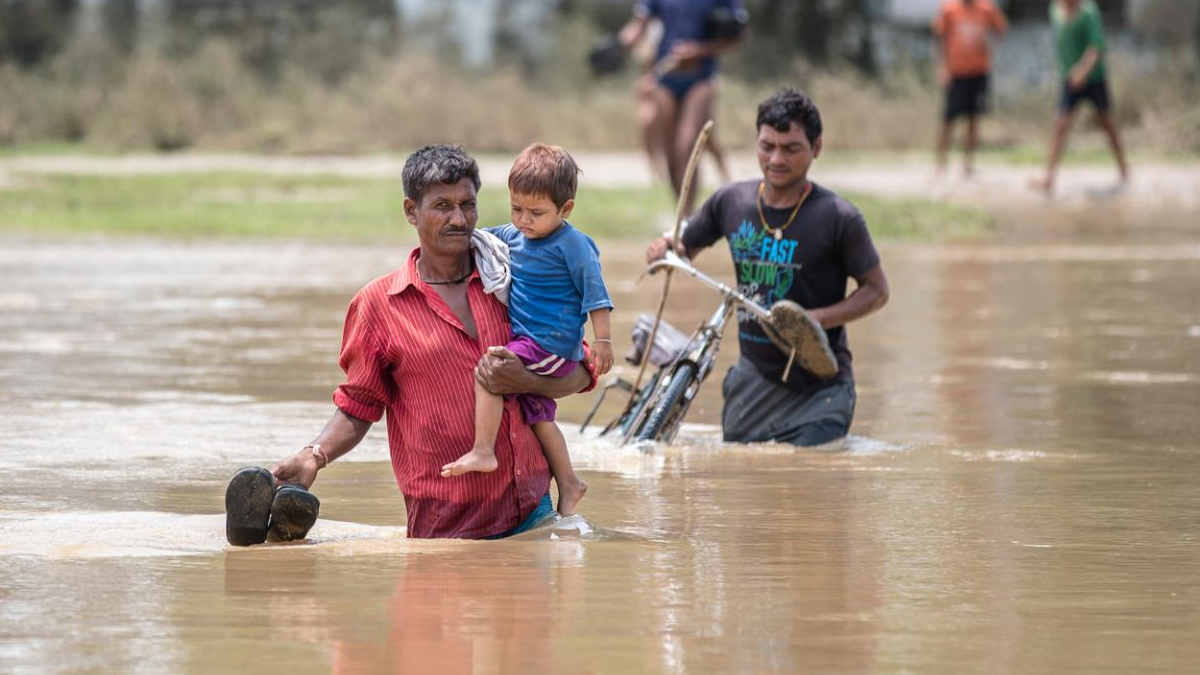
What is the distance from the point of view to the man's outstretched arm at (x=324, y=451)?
4.96 metres

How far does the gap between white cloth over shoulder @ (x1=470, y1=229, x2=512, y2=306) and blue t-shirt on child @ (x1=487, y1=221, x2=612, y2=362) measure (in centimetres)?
3

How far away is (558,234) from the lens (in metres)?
4.96

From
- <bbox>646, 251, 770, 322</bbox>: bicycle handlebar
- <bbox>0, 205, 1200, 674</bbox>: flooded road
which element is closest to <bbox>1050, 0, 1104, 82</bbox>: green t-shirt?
<bbox>0, 205, 1200, 674</bbox>: flooded road

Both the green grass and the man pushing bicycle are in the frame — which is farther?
the green grass

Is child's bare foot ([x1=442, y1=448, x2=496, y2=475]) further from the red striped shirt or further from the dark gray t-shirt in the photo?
the dark gray t-shirt

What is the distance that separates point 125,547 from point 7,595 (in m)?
0.60

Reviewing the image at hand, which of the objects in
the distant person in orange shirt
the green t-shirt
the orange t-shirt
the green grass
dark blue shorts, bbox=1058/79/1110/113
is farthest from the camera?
the orange t-shirt

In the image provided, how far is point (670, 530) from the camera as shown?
5332mm

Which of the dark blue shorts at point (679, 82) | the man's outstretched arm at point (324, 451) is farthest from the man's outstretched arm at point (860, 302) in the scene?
the dark blue shorts at point (679, 82)

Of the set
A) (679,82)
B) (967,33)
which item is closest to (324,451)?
(679,82)

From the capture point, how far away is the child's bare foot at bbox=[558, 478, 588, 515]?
16.8ft

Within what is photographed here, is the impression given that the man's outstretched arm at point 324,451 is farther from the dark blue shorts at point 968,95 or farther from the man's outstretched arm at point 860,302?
the dark blue shorts at point 968,95

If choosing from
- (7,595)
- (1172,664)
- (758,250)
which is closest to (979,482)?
(758,250)

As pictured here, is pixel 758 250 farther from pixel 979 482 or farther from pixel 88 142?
pixel 88 142
